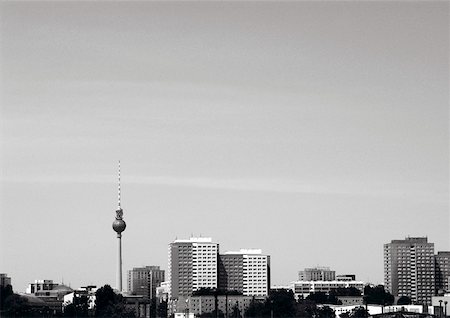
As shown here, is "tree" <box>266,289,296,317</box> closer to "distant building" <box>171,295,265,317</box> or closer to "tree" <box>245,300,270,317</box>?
"tree" <box>245,300,270,317</box>

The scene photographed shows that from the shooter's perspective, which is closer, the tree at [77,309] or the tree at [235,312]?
the tree at [77,309]

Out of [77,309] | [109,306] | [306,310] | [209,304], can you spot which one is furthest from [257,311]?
[77,309]

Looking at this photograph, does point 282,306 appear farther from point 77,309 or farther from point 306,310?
point 77,309

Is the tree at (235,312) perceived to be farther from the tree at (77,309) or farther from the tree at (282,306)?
the tree at (77,309)

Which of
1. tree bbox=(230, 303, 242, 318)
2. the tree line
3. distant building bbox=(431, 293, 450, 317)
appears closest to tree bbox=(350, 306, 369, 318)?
the tree line

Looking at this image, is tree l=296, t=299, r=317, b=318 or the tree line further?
tree l=296, t=299, r=317, b=318

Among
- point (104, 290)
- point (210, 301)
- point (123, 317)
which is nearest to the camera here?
point (123, 317)

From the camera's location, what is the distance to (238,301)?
188250 mm

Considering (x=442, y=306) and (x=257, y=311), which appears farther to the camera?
(x=257, y=311)

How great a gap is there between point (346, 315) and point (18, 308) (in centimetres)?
4868

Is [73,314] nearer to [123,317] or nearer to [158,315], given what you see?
[123,317]

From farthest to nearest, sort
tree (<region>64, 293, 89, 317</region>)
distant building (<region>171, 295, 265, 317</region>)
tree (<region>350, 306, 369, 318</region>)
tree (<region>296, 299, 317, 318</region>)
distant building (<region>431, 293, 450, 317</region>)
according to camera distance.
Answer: distant building (<region>171, 295, 265, 317</region>), tree (<region>296, 299, 317, 318</region>), tree (<region>350, 306, 369, 318</region>), tree (<region>64, 293, 89, 317</region>), distant building (<region>431, 293, 450, 317</region>)

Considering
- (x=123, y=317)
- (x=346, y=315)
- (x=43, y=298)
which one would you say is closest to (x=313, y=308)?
(x=346, y=315)

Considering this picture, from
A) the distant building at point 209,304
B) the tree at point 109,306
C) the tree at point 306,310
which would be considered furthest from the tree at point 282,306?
the tree at point 109,306
